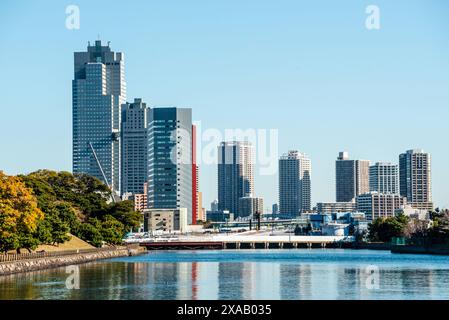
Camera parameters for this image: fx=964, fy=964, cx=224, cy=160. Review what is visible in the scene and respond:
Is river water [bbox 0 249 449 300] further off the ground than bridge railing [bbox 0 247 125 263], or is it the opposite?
bridge railing [bbox 0 247 125 263]

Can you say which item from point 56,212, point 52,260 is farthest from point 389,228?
point 52,260

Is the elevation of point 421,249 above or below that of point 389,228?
below

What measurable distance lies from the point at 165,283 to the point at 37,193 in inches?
2450

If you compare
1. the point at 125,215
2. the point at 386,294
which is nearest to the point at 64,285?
the point at 386,294

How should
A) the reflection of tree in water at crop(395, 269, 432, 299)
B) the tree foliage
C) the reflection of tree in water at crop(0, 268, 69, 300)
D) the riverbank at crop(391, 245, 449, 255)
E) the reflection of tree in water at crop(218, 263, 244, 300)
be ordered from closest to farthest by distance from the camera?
the reflection of tree in water at crop(0, 268, 69, 300), the reflection of tree in water at crop(218, 263, 244, 300), the reflection of tree in water at crop(395, 269, 432, 299), the tree foliage, the riverbank at crop(391, 245, 449, 255)

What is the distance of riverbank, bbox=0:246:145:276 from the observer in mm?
83938

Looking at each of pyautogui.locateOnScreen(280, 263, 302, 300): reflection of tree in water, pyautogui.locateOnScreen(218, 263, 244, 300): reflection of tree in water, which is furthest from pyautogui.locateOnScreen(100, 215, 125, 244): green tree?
pyautogui.locateOnScreen(280, 263, 302, 300): reflection of tree in water

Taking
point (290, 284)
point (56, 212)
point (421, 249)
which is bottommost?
point (421, 249)

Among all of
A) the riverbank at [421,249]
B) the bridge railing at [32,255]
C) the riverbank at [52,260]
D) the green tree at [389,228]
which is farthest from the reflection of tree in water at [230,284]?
the green tree at [389,228]

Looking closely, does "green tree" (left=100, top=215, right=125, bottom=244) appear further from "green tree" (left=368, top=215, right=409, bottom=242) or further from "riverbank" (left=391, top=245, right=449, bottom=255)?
"green tree" (left=368, top=215, right=409, bottom=242)

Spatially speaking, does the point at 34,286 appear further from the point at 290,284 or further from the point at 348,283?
the point at 348,283

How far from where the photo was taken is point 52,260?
99.4 metres

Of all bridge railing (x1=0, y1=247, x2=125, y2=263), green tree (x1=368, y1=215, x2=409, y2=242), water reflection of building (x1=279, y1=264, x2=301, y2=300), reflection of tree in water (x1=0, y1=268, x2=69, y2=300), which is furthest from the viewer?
green tree (x1=368, y1=215, x2=409, y2=242)
